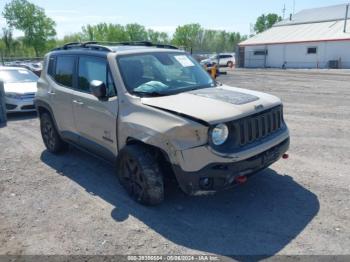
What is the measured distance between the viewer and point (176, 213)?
4.00 meters

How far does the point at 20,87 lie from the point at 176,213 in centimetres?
816

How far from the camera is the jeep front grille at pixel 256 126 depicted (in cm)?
369

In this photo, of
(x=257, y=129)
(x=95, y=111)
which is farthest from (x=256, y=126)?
(x=95, y=111)

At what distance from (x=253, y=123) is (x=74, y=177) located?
2.94 m

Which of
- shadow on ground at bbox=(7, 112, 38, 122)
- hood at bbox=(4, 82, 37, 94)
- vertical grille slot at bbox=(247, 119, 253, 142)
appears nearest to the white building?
hood at bbox=(4, 82, 37, 94)

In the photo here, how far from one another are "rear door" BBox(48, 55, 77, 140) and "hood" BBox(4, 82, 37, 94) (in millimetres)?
4561

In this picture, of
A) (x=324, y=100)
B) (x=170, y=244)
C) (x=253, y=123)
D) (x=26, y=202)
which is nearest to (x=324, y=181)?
(x=253, y=123)

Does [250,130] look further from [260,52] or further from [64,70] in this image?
[260,52]

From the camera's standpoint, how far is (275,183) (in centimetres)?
471

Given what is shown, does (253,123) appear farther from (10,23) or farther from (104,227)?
(10,23)

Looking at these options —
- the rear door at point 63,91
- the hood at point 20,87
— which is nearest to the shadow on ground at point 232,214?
the rear door at point 63,91

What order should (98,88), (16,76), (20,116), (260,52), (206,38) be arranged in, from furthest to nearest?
(206,38)
(260,52)
(16,76)
(20,116)
(98,88)

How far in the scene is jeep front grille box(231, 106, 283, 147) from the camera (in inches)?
145

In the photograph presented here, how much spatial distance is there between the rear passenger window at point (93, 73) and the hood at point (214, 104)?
27.2 inches
